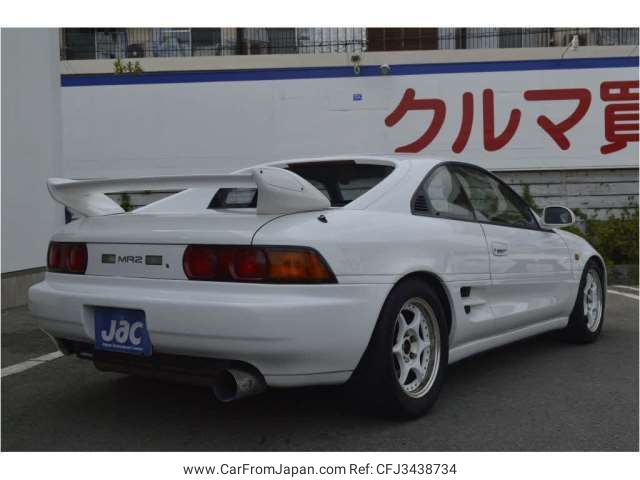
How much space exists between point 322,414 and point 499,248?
1407 millimetres

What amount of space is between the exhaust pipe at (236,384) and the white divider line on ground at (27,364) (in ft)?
6.51

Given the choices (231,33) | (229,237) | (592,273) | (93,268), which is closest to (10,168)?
(93,268)

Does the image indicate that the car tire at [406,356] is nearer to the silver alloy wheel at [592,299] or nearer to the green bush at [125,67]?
the silver alloy wheel at [592,299]

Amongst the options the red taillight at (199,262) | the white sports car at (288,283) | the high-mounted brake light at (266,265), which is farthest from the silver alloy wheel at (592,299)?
the red taillight at (199,262)

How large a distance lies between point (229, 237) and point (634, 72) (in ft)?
30.2

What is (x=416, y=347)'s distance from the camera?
3236 mm

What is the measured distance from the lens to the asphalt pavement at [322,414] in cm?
292

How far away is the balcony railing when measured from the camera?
19.7 metres

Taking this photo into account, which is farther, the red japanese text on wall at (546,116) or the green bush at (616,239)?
the red japanese text on wall at (546,116)

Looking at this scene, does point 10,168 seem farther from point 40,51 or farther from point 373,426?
point 373,426

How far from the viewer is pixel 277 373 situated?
9.03 feet

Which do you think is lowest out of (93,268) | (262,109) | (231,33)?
(93,268)

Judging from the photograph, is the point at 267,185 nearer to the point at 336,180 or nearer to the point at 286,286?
the point at 286,286

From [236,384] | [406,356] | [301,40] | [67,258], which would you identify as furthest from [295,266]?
[301,40]
